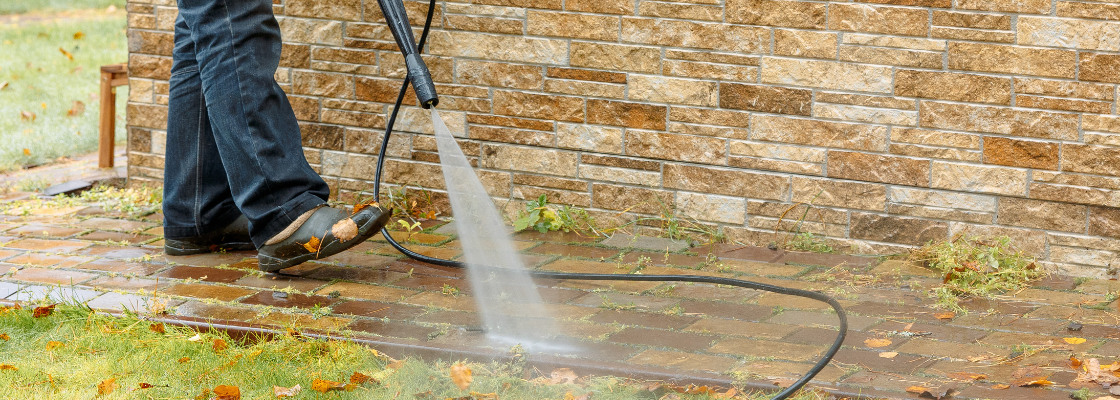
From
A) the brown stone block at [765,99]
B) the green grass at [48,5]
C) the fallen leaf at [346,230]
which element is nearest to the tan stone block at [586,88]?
the brown stone block at [765,99]

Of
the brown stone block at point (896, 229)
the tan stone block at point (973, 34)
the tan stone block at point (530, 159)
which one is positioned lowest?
the brown stone block at point (896, 229)

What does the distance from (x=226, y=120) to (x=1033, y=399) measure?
2.14 meters

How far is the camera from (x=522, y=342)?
2.37m

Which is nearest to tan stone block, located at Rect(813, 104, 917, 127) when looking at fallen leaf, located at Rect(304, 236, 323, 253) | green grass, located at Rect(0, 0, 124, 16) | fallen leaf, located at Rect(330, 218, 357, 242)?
fallen leaf, located at Rect(330, 218, 357, 242)

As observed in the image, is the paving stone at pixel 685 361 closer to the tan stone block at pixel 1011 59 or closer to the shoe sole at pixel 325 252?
the shoe sole at pixel 325 252

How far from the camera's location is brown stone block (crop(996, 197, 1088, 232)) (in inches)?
117

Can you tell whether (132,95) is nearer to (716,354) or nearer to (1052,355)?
(716,354)

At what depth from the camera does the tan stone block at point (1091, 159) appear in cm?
290

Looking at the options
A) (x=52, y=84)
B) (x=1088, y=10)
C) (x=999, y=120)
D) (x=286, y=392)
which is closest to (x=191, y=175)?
(x=286, y=392)

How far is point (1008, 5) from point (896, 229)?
2.39 ft

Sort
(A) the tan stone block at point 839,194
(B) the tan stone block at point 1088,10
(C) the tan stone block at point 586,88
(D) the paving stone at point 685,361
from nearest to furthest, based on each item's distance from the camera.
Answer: (D) the paving stone at point 685,361
(B) the tan stone block at point 1088,10
(A) the tan stone block at point 839,194
(C) the tan stone block at point 586,88

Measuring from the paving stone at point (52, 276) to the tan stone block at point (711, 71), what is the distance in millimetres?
1847

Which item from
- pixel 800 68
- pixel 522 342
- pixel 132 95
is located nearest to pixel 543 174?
pixel 800 68

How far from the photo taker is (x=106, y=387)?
2.12 metres
